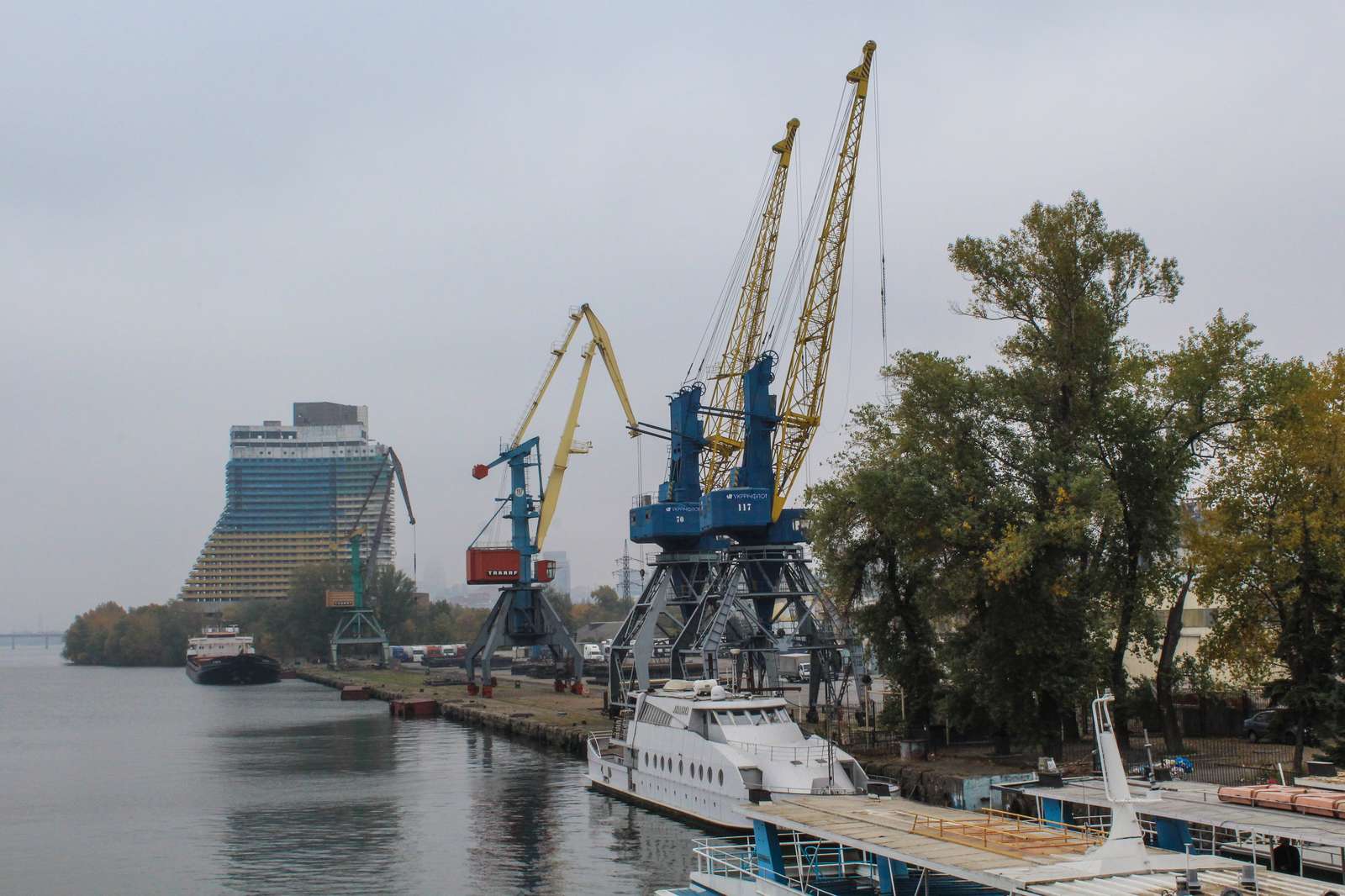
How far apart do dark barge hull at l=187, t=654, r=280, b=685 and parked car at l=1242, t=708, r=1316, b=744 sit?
155520 mm

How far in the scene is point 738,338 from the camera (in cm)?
9962

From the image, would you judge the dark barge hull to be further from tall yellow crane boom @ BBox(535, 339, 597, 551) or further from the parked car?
the parked car

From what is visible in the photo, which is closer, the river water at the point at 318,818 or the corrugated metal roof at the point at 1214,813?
the corrugated metal roof at the point at 1214,813

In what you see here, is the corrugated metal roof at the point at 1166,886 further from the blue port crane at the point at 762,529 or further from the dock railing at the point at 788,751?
the blue port crane at the point at 762,529

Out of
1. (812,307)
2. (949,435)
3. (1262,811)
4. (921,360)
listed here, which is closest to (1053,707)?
(949,435)

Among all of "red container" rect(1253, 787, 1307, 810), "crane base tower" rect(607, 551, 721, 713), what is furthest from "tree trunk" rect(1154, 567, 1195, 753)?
"crane base tower" rect(607, 551, 721, 713)

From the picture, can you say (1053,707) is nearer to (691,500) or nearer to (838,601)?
(838,601)

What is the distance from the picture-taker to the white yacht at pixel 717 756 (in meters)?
45.2

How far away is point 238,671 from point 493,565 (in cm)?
7472

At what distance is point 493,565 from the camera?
417 feet

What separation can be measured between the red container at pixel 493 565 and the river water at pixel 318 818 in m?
25.1

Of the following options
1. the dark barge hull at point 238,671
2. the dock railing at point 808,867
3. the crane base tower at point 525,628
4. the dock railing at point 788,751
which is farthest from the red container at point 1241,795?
the dark barge hull at point 238,671

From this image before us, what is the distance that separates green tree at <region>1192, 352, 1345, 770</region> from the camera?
1756 inches

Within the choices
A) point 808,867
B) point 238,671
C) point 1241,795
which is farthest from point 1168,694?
point 238,671
